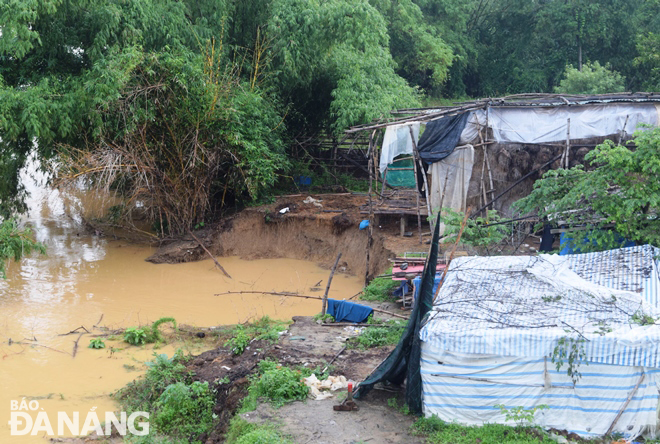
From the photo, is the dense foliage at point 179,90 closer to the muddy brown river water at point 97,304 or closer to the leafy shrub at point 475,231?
the muddy brown river water at point 97,304

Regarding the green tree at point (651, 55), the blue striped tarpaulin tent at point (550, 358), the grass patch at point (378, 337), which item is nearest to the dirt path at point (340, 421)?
the blue striped tarpaulin tent at point (550, 358)

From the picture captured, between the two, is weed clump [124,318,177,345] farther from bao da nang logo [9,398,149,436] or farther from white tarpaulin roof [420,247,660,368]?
white tarpaulin roof [420,247,660,368]

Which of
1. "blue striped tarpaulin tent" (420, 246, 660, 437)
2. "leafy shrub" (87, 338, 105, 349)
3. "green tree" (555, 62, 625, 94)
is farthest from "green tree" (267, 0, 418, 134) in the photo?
"blue striped tarpaulin tent" (420, 246, 660, 437)

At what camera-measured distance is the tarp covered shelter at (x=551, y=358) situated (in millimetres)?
5754

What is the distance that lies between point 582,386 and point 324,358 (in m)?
3.26

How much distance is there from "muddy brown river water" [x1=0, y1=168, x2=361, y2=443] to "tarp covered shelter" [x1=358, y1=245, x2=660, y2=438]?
4.51 m

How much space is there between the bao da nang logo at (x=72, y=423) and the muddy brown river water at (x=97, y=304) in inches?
2.5

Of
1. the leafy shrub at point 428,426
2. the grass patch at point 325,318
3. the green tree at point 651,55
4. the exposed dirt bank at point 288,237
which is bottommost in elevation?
the leafy shrub at point 428,426

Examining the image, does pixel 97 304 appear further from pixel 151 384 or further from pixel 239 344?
pixel 239 344

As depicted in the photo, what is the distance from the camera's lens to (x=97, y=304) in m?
12.2

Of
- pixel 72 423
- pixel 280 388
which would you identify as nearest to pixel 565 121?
pixel 280 388

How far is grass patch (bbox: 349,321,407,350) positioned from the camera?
27.4ft

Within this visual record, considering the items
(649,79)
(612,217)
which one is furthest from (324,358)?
(649,79)

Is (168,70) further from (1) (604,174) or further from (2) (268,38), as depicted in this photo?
(1) (604,174)
